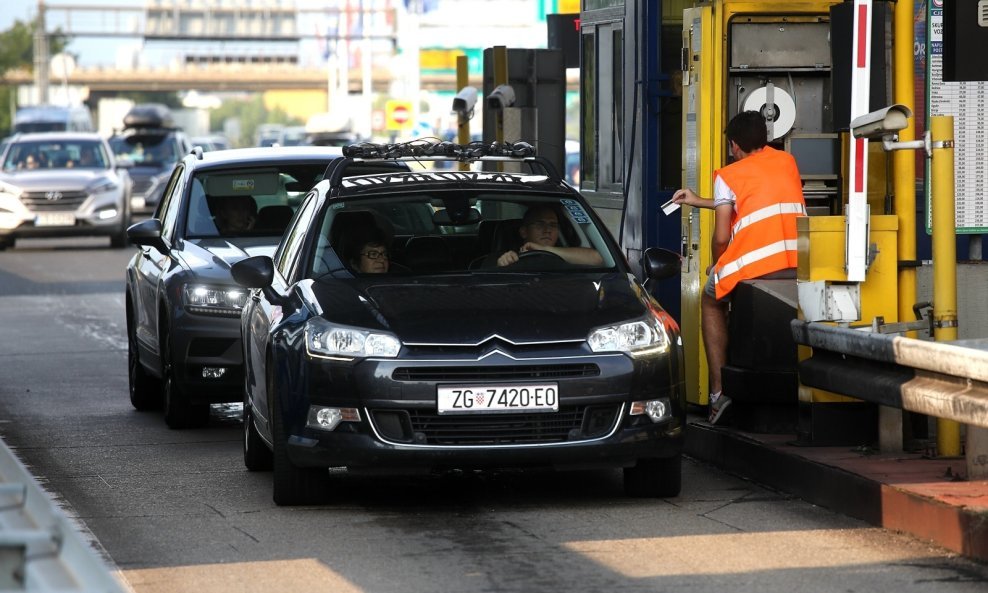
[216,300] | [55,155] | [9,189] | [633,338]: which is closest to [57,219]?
[9,189]

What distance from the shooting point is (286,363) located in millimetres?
8578

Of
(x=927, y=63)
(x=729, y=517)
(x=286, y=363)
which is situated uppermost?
(x=927, y=63)

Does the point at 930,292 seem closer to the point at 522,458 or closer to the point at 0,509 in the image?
the point at 522,458

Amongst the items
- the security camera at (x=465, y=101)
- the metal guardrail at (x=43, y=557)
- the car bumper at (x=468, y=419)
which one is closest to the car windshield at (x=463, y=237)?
the car bumper at (x=468, y=419)

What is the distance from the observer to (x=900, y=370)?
27.5ft

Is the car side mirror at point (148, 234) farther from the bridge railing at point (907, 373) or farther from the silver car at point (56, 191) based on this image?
the silver car at point (56, 191)

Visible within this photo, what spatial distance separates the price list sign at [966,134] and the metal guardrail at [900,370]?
117 centimetres

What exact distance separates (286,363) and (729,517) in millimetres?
2011

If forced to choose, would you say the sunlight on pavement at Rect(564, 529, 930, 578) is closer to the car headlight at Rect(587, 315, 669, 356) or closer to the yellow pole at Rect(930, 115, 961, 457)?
the car headlight at Rect(587, 315, 669, 356)

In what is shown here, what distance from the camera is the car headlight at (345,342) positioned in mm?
8258

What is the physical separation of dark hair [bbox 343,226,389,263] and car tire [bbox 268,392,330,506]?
3.22 feet

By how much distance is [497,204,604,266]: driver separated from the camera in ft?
30.8

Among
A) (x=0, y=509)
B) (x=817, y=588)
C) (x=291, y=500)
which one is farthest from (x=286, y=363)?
(x=0, y=509)

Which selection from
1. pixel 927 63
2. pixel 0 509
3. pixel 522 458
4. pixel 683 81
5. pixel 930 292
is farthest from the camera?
pixel 683 81
